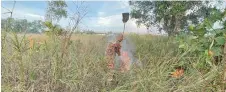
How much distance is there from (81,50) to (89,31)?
0.27m

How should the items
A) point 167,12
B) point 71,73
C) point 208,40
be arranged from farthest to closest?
point 167,12 → point 208,40 → point 71,73

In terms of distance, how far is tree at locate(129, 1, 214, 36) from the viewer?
23.0ft

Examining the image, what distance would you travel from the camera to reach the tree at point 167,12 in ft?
23.0

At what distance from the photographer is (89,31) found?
2475 millimetres

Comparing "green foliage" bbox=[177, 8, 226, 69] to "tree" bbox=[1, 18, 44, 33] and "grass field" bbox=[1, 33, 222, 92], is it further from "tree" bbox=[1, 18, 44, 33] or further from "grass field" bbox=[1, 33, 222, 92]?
"tree" bbox=[1, 18, 44, 33]

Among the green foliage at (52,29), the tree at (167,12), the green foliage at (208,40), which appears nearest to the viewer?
the green foliage at (52,29)

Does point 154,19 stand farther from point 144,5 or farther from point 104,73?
point 104,73

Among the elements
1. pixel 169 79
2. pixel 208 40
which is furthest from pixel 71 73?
pixel 208 40

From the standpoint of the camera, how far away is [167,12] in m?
7.35

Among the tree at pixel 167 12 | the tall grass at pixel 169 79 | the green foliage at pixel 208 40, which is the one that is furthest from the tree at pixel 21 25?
the tree at pixel 167 12

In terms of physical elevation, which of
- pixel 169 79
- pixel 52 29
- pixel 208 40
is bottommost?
pixel 169 79

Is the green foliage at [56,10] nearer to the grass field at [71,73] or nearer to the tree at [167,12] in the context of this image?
the grass field at [71,73]

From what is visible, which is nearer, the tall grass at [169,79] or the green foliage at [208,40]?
the tall grass at [169,79]

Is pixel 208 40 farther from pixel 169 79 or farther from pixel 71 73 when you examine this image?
pixel 71 73
